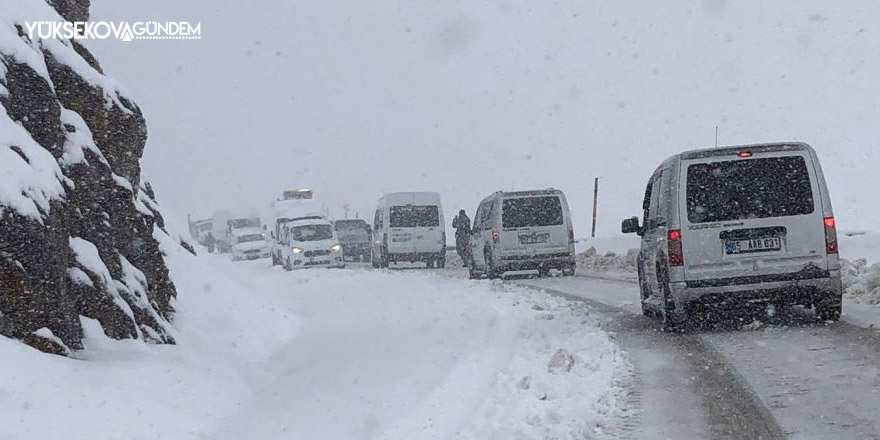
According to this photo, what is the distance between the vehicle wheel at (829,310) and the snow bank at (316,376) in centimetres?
238

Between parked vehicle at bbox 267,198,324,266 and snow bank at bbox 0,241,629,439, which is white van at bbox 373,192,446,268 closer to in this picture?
parked vehicle at bbox 267,198,324,266

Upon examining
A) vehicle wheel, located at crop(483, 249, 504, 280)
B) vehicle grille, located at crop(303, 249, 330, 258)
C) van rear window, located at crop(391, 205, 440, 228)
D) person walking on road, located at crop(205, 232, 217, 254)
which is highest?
person walking on road, located at crop(205, 232, 217, 254)


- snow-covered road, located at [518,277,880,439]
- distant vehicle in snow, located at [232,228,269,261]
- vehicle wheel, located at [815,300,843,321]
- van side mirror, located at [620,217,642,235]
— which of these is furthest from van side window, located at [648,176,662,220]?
distant vehicle in snow, located at [232,228,269,261]

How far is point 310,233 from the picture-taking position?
36062 mm

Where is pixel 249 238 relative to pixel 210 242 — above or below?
below

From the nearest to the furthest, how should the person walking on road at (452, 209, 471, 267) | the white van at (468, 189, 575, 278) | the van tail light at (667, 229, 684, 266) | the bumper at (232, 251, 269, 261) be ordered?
the van tail light at (667, 229, 684, 266), the white van at (468, 189, 575, 278), the person walking on road at (452, 209, 471, 267), the bumper at (232, 251, 269, 261)

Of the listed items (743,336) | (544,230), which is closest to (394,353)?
(743,336)

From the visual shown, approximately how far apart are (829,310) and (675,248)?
187 cm

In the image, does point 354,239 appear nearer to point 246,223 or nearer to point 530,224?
point 246,223

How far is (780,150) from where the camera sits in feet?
35.6

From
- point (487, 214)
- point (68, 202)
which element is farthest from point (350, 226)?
point (68, 202)

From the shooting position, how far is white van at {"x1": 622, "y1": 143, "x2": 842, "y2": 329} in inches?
422

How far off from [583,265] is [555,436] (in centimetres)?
2270

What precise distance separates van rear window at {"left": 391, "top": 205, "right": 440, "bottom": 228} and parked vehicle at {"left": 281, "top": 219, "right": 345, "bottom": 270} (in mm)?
3346
